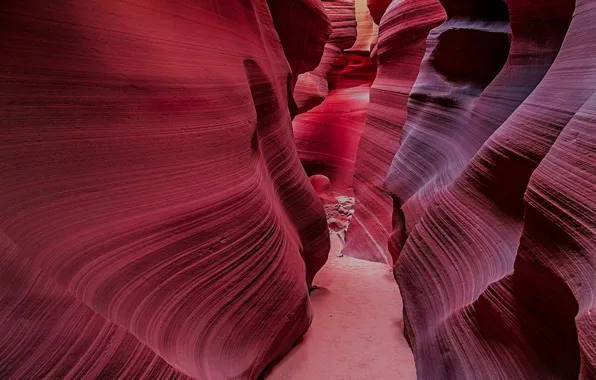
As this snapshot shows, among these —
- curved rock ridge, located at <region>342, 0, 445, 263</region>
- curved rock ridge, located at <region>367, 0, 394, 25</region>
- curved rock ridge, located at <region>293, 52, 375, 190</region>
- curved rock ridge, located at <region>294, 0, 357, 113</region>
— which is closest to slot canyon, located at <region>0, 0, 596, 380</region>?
curved rock ridge, located at <region>342, 0, 445, 263</region>

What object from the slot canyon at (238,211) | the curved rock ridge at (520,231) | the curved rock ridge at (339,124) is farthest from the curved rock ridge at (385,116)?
the curved rock ridge at (520,231)

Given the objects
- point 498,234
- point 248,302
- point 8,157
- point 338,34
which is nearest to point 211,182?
point 248,302

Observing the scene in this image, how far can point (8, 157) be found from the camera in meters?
1.27

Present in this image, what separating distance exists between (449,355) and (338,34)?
7.34 m

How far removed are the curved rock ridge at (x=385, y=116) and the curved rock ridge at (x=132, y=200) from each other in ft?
10.4

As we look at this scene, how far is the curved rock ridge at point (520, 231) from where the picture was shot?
1.33m

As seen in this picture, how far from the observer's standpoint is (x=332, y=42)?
8.23 metres

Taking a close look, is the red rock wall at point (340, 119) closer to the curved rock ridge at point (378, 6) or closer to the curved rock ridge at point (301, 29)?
the curved rock ridge at point (378, 6)

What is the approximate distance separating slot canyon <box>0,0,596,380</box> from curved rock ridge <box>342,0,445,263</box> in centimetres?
164

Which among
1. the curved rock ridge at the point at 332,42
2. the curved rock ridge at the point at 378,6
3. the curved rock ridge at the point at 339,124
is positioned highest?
the curved rock ridge at the point at 378,6

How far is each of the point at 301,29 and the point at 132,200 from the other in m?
3.49

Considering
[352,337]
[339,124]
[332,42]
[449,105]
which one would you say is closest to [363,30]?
[332,42]

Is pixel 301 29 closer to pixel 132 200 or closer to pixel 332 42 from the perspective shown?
pixel 132 200

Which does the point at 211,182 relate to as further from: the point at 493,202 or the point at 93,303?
the point at 493,202
